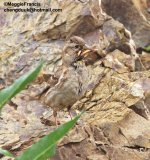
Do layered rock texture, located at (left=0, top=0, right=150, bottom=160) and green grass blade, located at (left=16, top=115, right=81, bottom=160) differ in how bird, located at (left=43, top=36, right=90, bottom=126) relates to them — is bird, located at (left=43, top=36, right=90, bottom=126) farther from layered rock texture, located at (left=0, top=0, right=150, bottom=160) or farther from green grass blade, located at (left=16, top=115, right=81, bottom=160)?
green grass blade, located at (left=16, top=115, right=81, bottom=160)

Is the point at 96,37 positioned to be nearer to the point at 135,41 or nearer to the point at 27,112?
the point at 135,41

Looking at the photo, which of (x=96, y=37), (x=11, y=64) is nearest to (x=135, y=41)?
(x=96, y=37)

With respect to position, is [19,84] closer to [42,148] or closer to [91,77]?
[42,148]

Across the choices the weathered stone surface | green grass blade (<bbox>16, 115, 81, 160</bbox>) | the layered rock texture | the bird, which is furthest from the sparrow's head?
green grass blade (<bbox>16, 115, 81, 160</bbox>)

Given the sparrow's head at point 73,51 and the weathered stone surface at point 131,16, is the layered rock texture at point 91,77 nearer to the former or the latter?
the weathered stone surface at point 131,16

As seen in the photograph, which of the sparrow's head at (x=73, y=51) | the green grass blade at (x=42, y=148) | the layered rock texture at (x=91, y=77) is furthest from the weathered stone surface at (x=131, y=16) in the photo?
the green grass blade at (x=42, y=148)

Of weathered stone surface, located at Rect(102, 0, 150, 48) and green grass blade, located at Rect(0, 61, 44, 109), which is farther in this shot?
weathered stone surface, located at Rect(102, 0, 150, 48)
